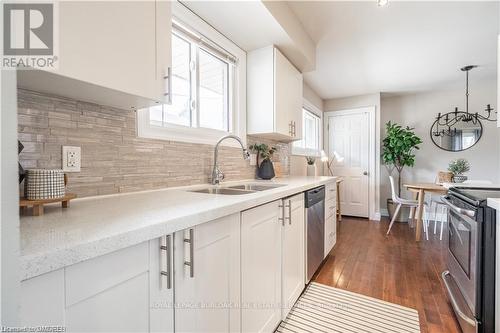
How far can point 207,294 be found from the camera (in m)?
0.90

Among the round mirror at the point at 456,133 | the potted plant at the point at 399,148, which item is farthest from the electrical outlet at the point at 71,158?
the round mirror at the point at 456,133

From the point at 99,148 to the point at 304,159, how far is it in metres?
3.17

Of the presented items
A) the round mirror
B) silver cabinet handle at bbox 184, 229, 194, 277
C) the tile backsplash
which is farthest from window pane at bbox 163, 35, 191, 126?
the round mirror

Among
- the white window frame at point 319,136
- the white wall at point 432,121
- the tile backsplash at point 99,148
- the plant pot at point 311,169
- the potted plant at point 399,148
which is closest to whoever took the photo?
the tile backsplash at point 99,148

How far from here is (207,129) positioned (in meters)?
1.85

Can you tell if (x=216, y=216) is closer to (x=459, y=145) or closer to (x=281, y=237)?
(x=281, y=237)

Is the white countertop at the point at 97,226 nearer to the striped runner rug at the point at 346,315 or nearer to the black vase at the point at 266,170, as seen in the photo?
the striped runner rug at the point at 346,315

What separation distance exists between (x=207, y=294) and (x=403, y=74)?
411 cm

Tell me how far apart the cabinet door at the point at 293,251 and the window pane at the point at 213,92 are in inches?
36.9

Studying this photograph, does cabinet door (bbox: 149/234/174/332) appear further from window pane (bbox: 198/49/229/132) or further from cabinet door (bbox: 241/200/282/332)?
window pane (bbox: 198/49/229/132)

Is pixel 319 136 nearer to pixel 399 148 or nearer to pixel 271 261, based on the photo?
pixel 399 148

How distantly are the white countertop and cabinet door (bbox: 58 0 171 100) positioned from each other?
464 millimetres

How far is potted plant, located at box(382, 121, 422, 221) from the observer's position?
412 cm

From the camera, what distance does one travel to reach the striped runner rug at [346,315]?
1521 mm
